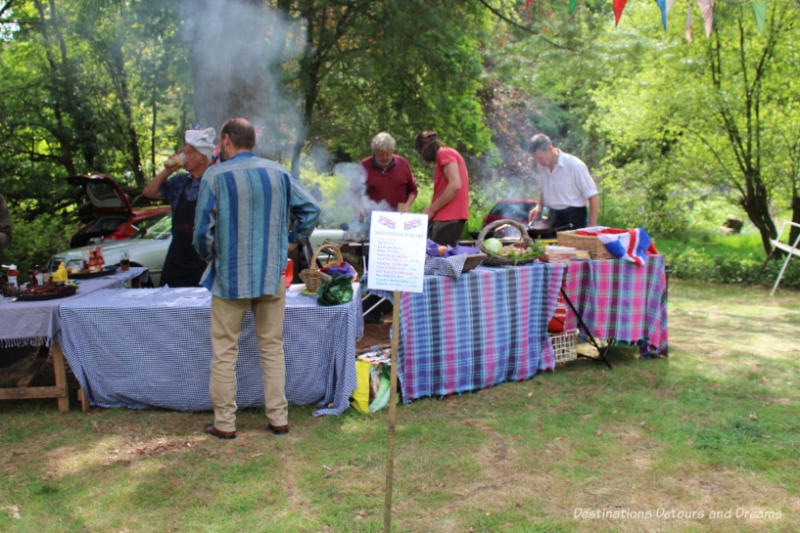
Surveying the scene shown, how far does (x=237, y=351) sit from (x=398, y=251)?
4.92ft

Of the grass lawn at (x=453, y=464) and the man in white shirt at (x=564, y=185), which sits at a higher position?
the man in white shirt at (x=564, y=185)

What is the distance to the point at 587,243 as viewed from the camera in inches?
193

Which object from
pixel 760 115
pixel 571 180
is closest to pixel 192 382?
pixel 571 180

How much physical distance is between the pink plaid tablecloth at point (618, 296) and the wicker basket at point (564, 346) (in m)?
0.10

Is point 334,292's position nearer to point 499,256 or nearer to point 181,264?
point 499,256

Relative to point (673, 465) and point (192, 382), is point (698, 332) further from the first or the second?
point (192, 382)

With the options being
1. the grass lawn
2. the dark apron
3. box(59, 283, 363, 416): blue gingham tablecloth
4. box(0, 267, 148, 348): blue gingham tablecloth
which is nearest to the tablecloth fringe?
box(0, 267, 148, 348): blue gingham tablecloth

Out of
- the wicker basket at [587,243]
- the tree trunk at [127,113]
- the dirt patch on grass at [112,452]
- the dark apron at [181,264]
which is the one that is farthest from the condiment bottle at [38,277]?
the tree trunk at [127,113]

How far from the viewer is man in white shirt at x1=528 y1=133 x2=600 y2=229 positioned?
18.2ft

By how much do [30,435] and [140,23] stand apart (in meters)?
6.28

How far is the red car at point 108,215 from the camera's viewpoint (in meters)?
7.73

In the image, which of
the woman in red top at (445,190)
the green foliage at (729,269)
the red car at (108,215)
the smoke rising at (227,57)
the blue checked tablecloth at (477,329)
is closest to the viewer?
the blue checked tablecloth at (477,329)

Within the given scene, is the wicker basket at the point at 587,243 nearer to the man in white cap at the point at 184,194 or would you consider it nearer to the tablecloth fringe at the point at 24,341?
the man in white cap at the point at 184,194

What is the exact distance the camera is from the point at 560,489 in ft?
9.84
